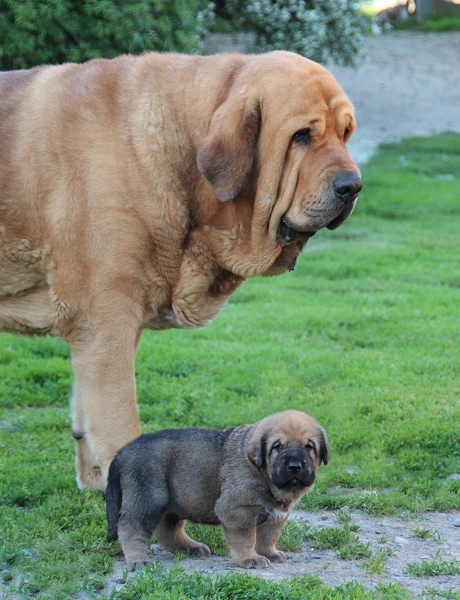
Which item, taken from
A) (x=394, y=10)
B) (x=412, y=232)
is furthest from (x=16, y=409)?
(x=394, y=10)

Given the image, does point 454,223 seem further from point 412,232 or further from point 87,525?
point 87,525

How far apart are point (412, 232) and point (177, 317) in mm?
8970

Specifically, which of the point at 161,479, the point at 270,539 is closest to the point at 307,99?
the point at 161,479

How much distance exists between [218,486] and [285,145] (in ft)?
5.69

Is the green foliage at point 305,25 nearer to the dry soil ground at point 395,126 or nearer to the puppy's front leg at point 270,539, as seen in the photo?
the dry soil ground at point 395,126

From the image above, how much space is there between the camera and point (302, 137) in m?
4.72

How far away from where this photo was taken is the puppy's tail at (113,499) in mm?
4664

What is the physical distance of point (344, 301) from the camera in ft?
32.9

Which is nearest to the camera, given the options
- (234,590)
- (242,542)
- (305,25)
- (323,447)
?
(234,590)

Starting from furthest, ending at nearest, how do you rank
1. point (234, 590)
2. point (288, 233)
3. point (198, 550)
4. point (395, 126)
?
point (395, 126)
point (288, 233)
point (198, 550)
point (234, 590)

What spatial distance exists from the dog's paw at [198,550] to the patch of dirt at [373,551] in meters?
0.05

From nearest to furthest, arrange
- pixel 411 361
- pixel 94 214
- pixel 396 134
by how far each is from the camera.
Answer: pixel 94 214
pixel 411 361
pixel 396 134

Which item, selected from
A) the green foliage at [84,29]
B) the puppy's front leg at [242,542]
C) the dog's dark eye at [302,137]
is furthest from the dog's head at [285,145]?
the green foliage at [84,29]

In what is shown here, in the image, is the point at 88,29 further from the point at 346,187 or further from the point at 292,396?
the point at 346,187
